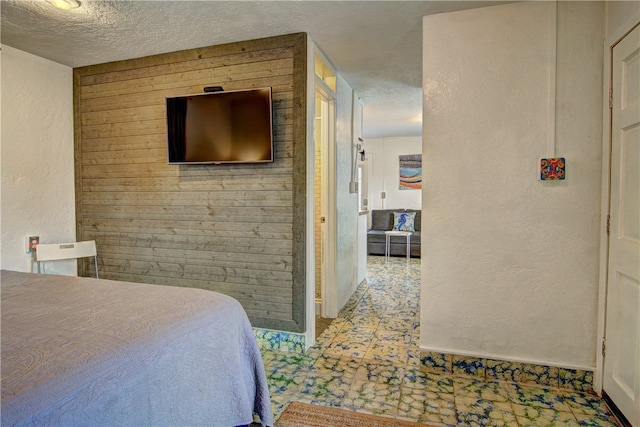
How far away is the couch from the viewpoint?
21.9 feet

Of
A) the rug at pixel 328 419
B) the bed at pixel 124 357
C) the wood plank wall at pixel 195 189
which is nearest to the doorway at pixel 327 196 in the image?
the wood plank wall at pixel 195 189

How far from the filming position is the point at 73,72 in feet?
10.8

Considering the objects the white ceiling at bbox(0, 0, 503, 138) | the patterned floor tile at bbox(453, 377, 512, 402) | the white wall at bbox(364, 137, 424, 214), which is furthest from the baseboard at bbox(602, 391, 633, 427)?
the white wall at bbox(364, 137, 424, 214)

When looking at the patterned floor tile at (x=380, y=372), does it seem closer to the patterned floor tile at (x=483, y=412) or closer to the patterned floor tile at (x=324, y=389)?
the patterned floor tile at (x=324, y=389)

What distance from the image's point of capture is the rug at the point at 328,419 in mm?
1873

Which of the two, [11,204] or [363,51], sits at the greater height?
[363,51]

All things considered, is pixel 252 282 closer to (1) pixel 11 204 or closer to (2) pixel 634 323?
(1) pixel 11 204

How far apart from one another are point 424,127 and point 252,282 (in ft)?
5.66

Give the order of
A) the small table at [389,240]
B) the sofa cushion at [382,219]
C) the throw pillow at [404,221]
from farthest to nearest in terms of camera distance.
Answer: the sofa cushion at [382,219] → the throw pillow at [404,221] → the small table at [389,240]

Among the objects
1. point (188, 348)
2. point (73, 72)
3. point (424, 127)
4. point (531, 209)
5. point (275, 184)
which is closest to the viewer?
point (188, 348)

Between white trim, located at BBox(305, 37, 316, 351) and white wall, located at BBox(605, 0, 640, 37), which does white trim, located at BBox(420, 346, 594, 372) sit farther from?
white wall, located at BBox(605, 0, 640, 37)

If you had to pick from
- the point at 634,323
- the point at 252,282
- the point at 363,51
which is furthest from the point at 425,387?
the point at 363,51

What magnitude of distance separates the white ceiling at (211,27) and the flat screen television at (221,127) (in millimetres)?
449

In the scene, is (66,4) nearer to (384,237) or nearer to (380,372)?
(380,372)
